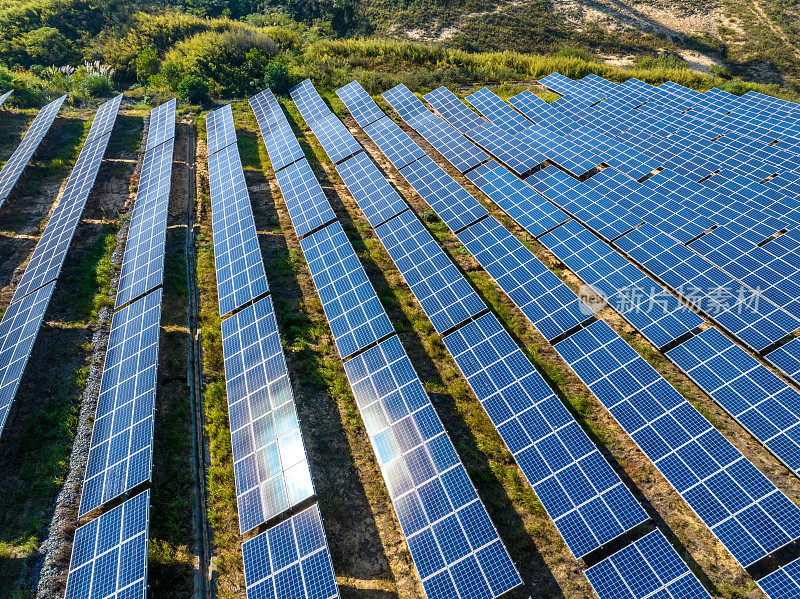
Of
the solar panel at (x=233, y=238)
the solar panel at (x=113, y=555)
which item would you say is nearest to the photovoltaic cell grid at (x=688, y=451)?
the solar panel at (x=233, y=238)

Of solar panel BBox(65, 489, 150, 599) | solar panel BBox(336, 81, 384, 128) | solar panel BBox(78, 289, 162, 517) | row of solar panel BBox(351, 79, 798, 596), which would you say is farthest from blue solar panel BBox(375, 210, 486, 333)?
solar panel BBox(336, 81, 384, 128)

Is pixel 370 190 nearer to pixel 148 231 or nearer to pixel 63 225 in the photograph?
pixel 148 231

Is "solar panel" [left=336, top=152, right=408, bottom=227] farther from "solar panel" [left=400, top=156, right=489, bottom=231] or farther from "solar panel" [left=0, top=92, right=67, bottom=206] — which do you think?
"solar panel" [left=0, top=92, right=67, bottom=206]

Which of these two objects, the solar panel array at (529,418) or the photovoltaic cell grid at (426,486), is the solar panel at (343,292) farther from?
the solar panel array at (529,418)

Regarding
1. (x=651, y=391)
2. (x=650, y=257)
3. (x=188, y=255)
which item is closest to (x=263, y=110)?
(x=188, y=255)

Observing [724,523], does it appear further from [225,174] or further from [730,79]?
[730,79]
